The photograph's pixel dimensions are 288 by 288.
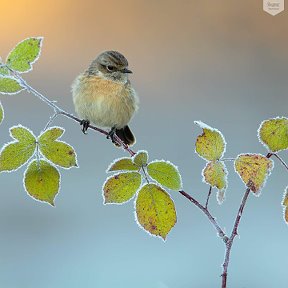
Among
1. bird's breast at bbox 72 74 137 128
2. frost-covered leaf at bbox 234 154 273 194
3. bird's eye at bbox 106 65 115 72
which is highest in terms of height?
bird's eye at bbox 106 65 115 72

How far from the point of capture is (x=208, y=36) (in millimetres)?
3207

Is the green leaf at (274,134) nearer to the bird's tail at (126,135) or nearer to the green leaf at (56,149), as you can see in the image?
the green leaf at (56,149)

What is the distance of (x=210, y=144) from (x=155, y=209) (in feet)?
0.16

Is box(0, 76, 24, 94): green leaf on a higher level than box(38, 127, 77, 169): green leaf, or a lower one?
higher

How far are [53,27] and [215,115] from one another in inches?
31.6

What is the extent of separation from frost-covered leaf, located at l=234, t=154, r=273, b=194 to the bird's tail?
471 mm

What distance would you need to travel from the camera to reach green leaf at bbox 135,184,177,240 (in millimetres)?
358

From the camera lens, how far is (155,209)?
0.36 m

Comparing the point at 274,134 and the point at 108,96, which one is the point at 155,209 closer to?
the point at 274,134

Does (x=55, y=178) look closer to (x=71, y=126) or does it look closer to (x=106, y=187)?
(x=106, y=187)

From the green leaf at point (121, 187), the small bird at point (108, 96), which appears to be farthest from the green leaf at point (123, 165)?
the small bird at point (108, 96)

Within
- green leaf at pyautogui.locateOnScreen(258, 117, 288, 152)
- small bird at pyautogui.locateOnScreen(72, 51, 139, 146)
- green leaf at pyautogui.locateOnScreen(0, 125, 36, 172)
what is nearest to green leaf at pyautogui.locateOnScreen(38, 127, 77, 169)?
green leaf at pyautogui.locateOnScreen(0, 125, 36, 172)

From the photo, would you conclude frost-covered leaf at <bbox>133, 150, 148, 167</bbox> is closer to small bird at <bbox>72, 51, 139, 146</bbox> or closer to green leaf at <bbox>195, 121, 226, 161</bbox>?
green leaf at <bbox>195, 121, 226, 161</bbox>

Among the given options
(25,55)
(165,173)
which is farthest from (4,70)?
(165,173)
